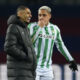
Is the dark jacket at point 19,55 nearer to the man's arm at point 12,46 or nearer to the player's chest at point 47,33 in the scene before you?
the man's arm at point 12,46

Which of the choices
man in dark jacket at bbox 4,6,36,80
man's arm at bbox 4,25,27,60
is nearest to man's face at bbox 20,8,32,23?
man in dark jacket at bbox 4,6,36,80

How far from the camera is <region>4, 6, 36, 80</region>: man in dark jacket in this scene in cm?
639

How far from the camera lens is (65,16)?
15266 mm

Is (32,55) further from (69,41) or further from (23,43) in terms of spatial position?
(69,41)

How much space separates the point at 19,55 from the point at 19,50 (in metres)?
0.06

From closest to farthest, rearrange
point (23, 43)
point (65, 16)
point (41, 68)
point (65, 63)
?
point (23, 43) → point (41, 68) → point (65, 63) → point (65, 16)

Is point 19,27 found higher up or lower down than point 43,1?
lower down

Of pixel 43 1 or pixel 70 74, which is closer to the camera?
pixel 70 74

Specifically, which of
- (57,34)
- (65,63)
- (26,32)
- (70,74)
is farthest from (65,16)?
(26,32)

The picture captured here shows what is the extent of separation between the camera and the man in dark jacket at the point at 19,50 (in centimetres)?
639

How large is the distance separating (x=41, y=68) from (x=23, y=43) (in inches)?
44.0

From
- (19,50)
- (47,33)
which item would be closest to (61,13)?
(47,33)

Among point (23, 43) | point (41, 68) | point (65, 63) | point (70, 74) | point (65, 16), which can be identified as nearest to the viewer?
point (23, 43)

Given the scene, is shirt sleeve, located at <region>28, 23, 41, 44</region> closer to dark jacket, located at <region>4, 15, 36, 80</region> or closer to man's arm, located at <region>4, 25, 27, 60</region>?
dark jacket, located at <region>4, 15, 36, 80</region>
